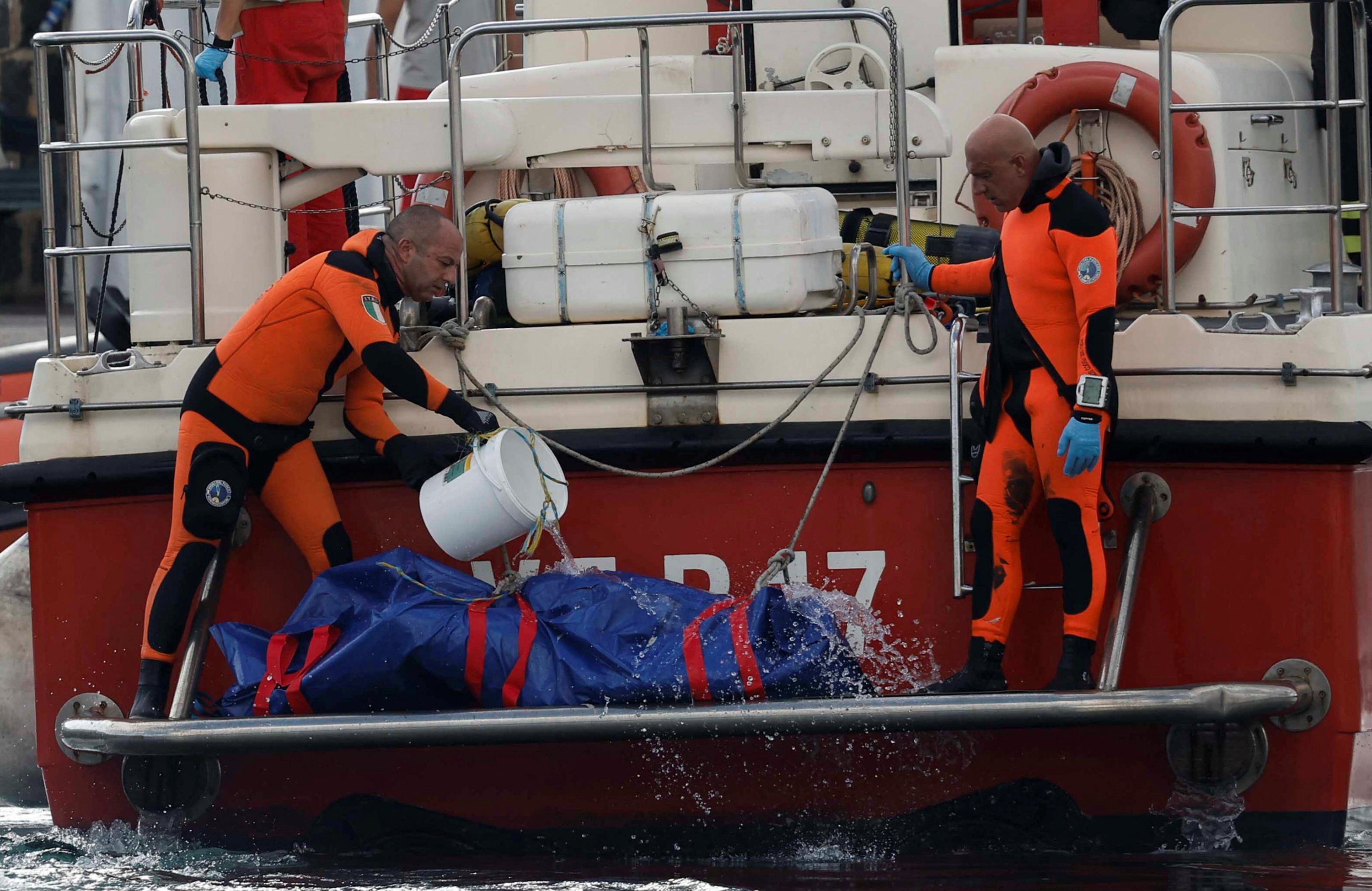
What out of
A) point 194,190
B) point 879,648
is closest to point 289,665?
point 194,190

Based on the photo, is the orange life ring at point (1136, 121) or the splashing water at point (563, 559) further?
the orange life ring at point (1136, 121)

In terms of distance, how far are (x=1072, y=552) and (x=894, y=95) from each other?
4.52 ft

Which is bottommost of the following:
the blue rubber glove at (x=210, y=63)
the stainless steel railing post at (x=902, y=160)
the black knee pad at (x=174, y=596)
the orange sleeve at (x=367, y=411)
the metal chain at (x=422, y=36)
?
the black knee pad at (x=174, y=596)

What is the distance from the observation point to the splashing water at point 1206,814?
168 inches

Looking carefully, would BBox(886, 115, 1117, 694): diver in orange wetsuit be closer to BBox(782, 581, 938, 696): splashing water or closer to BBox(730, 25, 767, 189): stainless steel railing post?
BBox(782, 581, 938, 696): splashing water

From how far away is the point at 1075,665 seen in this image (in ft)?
13.5

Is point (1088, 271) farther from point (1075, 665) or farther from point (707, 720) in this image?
point (707, 720)

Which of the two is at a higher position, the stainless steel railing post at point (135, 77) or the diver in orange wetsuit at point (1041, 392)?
the stainless steel railing post at point (135, 77)

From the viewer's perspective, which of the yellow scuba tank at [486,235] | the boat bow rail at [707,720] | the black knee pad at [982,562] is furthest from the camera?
the yellow scuba tank at [486,235]

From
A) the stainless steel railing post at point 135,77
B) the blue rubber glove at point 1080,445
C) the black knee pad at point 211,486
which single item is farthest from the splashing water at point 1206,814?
the stainless steel railing post at point 135,77

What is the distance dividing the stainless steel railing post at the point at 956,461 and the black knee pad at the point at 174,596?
189 centimetres

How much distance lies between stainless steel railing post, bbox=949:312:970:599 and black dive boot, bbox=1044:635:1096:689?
0.93ft

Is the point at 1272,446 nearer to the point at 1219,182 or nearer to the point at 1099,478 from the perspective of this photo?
the point at 1099,478

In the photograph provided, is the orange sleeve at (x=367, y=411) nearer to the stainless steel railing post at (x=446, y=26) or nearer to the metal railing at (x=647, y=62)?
the metal railing at (x=647, y=62)
